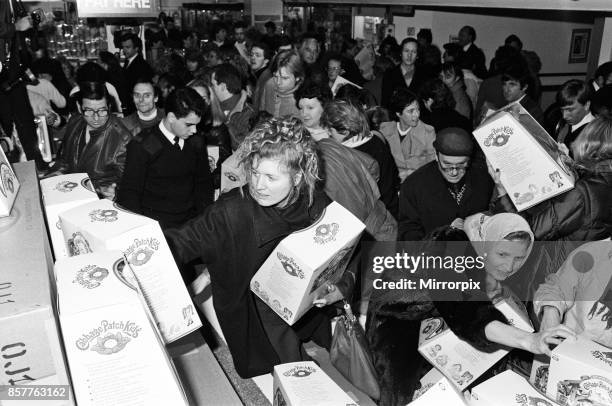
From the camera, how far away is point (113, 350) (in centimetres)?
140

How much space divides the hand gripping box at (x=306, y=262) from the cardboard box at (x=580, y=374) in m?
0.80

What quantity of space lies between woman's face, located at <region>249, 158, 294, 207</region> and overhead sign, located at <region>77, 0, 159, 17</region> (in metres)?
4.65

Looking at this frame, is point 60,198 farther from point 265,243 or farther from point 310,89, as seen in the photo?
point 310,89

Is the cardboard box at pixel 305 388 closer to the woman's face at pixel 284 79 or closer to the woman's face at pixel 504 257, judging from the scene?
the woman's face at pixel 504 257

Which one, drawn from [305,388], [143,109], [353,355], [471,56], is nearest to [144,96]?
[143,109]

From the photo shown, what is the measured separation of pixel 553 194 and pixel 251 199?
1.49m

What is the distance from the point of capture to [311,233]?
7.29 ft

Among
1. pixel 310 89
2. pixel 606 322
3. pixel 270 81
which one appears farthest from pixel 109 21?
pixel 606 322

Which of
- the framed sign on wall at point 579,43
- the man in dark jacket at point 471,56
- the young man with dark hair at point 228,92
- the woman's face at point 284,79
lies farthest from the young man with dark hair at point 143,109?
the framed sign on wall at point 579,43

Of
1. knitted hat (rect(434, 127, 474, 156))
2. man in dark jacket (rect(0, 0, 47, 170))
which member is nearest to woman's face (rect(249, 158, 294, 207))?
knitted hat (rect(434, 127, 474, 156))

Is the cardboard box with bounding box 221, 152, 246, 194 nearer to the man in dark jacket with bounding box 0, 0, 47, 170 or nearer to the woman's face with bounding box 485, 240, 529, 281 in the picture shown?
the woman's face with bounding box 485, 240, 529, 281

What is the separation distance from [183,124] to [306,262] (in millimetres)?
1790

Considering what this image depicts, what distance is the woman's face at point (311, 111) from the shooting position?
4199 mm

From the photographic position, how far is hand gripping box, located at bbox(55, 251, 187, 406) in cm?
137
